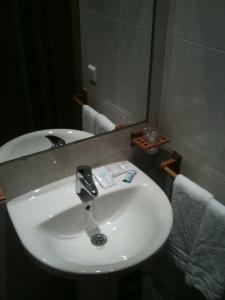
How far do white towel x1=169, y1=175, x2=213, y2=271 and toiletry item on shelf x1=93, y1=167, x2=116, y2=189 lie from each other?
26 cm

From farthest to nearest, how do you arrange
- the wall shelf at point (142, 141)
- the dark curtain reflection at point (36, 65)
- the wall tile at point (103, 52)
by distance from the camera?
1. the wall shelf at point (142, 141)
2. the wall tile at point (103, 52)
3. the dark curtain reflection at point (36, 65)

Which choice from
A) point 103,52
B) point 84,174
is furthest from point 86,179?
point 103,52

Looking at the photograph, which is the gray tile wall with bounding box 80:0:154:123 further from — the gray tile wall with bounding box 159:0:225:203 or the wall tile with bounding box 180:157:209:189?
the wall tile with bounding box 180:157:209:189

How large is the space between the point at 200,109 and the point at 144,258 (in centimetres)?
55

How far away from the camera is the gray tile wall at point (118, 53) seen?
3.64ft

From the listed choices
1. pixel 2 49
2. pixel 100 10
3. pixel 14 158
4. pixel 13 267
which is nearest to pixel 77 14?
pixel 100 10

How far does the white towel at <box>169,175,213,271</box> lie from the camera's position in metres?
1.11

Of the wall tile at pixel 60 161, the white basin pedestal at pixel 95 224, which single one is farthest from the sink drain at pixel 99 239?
the wall tile at pixel 60 161

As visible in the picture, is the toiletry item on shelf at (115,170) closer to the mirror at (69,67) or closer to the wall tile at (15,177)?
the mirror at (69,67)

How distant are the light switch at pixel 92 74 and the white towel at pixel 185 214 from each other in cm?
49

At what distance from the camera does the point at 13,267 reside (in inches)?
46.0

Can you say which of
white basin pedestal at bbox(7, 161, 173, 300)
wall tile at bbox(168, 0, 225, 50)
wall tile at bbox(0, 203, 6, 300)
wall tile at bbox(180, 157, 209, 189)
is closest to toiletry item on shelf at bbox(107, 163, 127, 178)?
white basin pedestal at bbox(7, 161, 173, 300)

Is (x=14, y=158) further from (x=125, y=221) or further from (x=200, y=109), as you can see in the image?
(x=200, y=109)

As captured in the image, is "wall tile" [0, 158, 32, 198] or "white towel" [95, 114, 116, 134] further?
"white towel" [95, 114, 116, 134]
